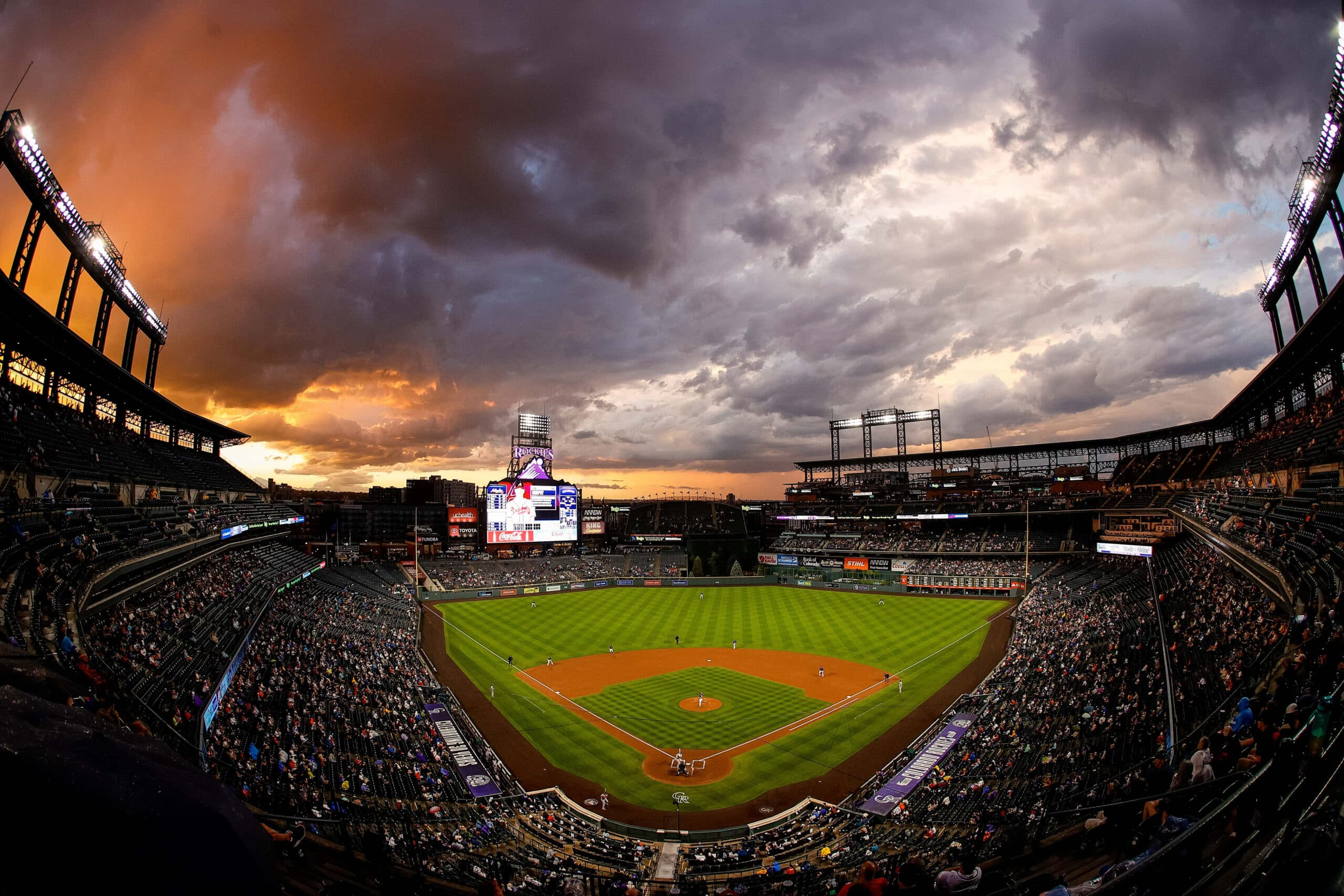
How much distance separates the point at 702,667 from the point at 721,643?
6676mm

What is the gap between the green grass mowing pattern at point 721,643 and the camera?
25297 mm

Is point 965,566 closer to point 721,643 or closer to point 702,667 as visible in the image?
point 721,643

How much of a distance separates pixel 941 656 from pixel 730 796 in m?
23.5

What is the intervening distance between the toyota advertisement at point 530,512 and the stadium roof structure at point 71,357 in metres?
30.8

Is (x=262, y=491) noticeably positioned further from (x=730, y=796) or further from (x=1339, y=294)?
(x=1339, y=294)

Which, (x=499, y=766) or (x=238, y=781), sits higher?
(x=238, y=781)

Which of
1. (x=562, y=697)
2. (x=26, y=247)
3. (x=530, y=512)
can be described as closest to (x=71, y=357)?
(x=26, y=247)

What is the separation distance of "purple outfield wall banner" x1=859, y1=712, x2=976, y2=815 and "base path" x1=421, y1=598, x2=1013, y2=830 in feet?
4.39

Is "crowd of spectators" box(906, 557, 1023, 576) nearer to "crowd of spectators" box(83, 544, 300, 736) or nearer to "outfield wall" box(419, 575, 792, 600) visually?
"outfield wall" box(419, 575, 792, 600)

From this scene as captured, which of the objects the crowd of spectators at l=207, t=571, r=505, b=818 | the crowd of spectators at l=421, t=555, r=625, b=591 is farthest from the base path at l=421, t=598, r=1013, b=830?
the crowd of spectators at l=421, t=555, r=625, b=591

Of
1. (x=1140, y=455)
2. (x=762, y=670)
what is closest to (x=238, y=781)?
(x=762, y=670)

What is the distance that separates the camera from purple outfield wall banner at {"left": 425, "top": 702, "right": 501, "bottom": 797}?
22438mm

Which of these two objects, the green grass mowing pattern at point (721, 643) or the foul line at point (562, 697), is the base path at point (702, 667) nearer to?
the foul line at point (562, 697)

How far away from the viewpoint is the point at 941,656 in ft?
132
